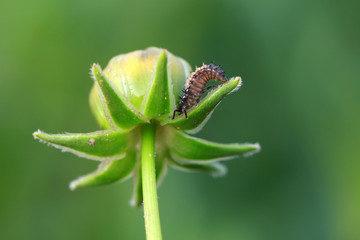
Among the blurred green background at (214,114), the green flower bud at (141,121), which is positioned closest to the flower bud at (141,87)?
the green flower bud at (141,121)

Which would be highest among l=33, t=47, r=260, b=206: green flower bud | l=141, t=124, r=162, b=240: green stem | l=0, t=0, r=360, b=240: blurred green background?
l=0, t=0, r=360, b=240: blurred green background

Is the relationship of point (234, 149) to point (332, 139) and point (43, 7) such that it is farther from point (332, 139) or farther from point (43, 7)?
point (43, 7)

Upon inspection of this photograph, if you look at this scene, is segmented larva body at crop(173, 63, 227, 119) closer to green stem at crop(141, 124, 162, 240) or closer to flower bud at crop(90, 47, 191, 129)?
flower bud at crop(90, 47, 191, 129)

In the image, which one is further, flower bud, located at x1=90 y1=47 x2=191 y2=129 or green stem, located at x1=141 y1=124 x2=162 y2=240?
flower bud, located at x1=90 y1=47 x2=191 y2=129

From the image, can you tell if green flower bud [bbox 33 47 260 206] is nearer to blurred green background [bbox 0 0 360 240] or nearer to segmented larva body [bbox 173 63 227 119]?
segmented larva body [bbox 173 63 227 119]

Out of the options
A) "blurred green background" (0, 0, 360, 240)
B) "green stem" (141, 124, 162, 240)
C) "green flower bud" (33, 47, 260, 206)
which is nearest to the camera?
"green stem" (141, 124, 162, 240)

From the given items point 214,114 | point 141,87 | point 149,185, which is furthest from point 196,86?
point 214,114

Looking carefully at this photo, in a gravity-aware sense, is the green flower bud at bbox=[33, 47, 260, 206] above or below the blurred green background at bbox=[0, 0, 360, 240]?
below

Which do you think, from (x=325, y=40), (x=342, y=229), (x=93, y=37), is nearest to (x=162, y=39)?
(x=93, y=37)

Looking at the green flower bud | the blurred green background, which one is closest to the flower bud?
the green flower bud

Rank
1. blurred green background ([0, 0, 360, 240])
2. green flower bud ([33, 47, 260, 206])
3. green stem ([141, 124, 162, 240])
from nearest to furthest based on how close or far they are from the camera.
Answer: green stem ([141, 124, 162, 240])
green flower bud ([33, 47, 260, 206])
blurred green background ([0, 0, 360, 240])
